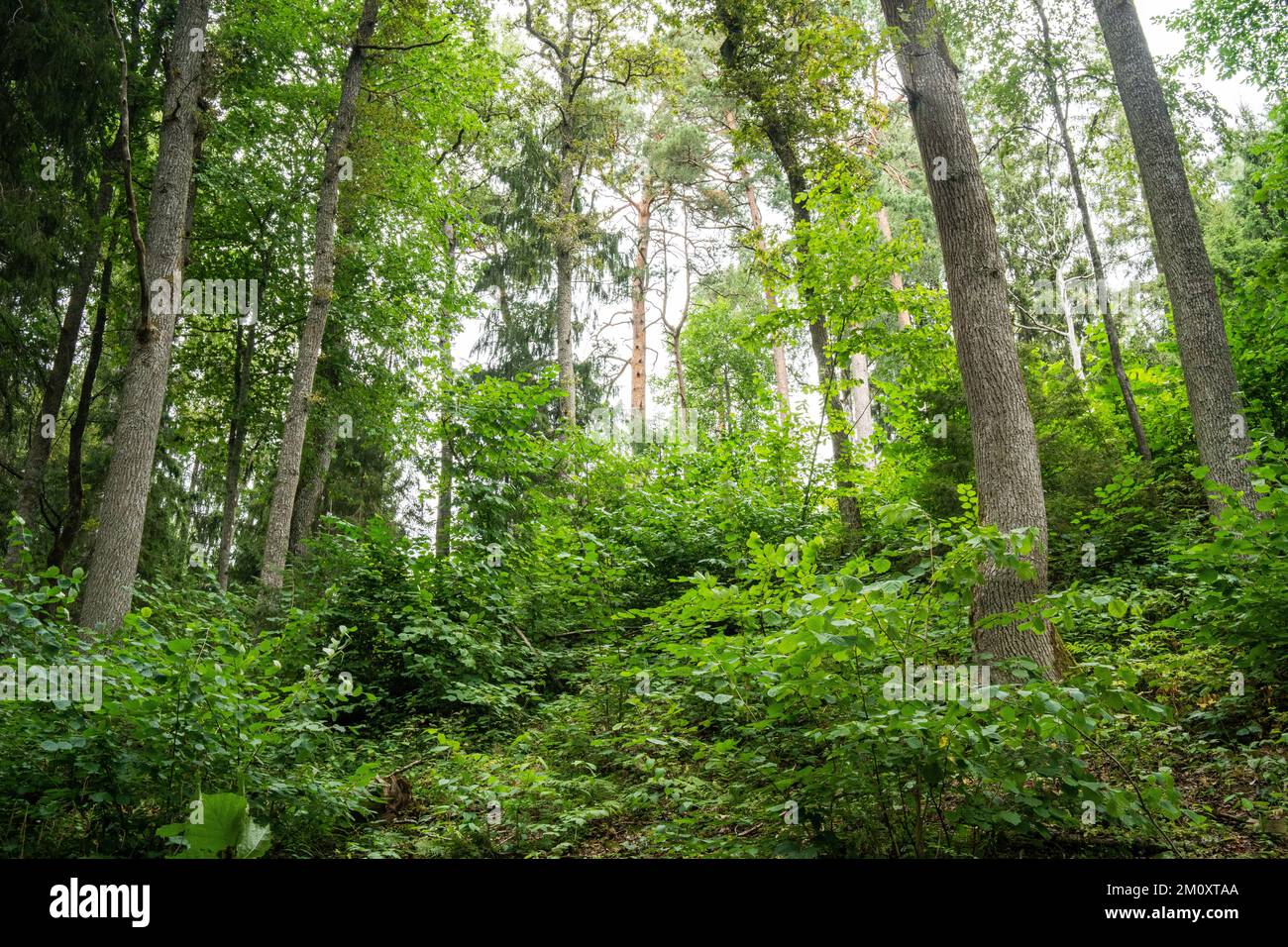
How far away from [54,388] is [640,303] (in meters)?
14.6

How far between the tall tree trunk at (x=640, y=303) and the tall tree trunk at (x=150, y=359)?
12.7 m

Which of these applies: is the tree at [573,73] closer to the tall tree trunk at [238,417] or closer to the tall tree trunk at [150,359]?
the tall tree trunk at [238,417]

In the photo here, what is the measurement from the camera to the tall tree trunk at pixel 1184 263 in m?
6.81

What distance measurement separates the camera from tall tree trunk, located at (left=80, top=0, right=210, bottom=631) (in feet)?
26.2

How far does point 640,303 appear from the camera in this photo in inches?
887

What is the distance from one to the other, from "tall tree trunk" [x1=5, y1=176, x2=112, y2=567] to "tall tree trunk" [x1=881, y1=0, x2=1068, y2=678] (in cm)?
1159

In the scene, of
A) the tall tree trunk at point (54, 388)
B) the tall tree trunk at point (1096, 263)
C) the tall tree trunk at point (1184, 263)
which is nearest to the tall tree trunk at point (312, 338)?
the tall tree trunk at point (54, 388)

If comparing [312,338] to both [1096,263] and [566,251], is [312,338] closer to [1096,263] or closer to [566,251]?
[566,251]

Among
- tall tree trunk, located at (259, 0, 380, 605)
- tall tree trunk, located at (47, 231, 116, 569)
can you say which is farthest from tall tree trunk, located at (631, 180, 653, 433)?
tall tree trunk, located at (47, 231, 116, 569)

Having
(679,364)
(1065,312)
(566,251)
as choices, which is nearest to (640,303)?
(679,364)

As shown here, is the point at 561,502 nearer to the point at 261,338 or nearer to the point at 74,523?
the point at 74,523
